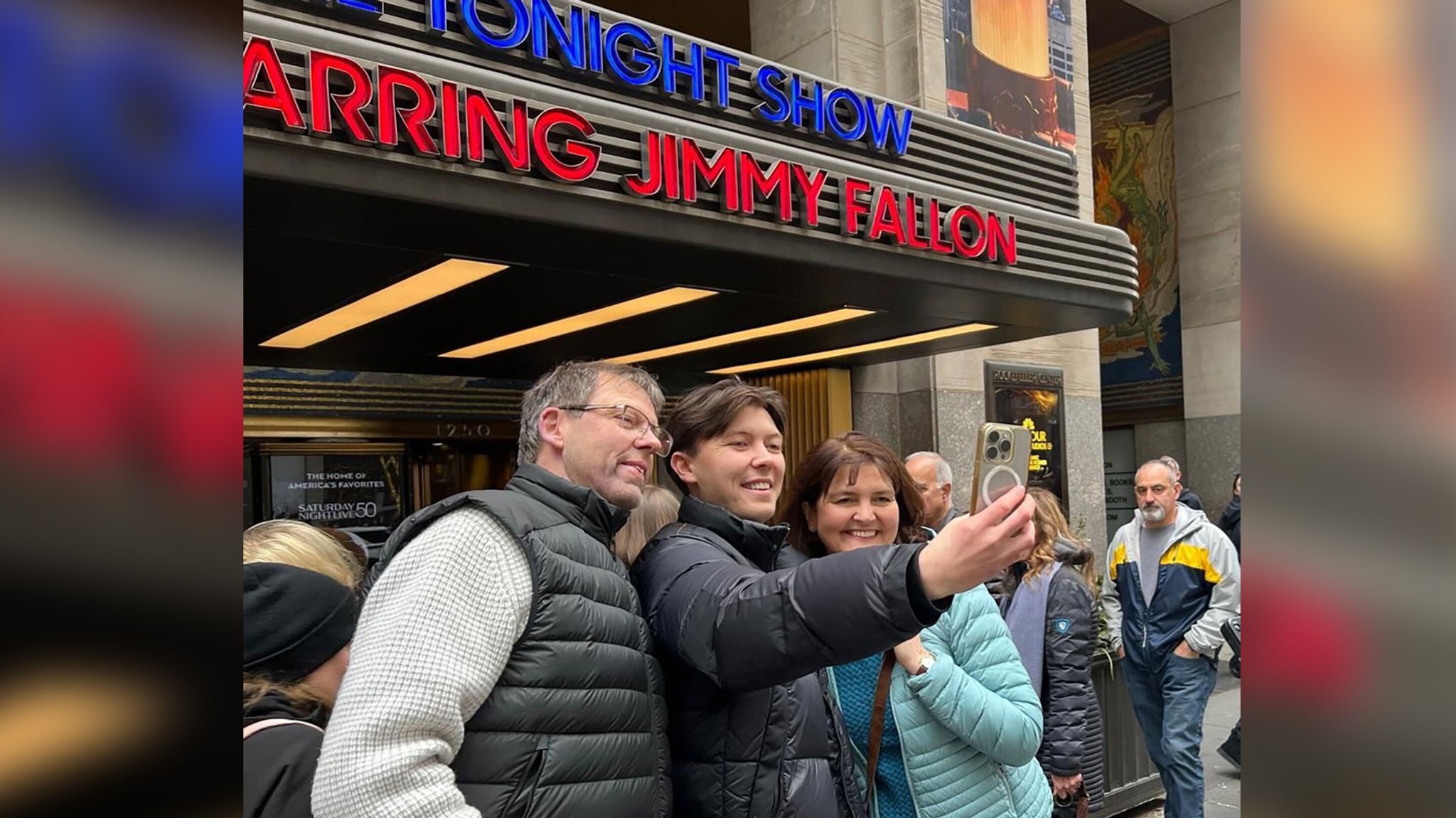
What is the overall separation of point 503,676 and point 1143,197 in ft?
50.7

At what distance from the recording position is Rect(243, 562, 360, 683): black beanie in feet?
5.35

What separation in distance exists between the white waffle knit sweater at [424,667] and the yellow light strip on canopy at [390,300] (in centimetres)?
360

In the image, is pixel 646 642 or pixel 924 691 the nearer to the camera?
pixel 646 642

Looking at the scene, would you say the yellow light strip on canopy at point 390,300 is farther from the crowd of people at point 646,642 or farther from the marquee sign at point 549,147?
the crowd of people at point 646,642

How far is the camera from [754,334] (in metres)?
7.72

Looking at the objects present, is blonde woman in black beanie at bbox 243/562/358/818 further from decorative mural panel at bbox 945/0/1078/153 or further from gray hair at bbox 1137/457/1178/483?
decorative mural panel at bbox 945/0/1078/153

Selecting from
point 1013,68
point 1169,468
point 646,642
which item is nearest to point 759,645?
point 646,642

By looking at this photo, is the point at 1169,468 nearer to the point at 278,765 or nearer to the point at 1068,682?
the point at 1068,682

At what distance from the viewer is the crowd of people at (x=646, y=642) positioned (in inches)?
59.6

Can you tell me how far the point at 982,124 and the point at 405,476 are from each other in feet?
20.1

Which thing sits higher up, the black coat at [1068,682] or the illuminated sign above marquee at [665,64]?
the illuminated sign above marquee at [665,64]

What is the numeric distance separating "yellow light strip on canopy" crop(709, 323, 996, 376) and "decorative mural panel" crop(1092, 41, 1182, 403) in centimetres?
768

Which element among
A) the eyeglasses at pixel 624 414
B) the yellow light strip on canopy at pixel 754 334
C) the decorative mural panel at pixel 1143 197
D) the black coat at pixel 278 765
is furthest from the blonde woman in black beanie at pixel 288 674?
the decorative mural panel at pixel 1143 197
